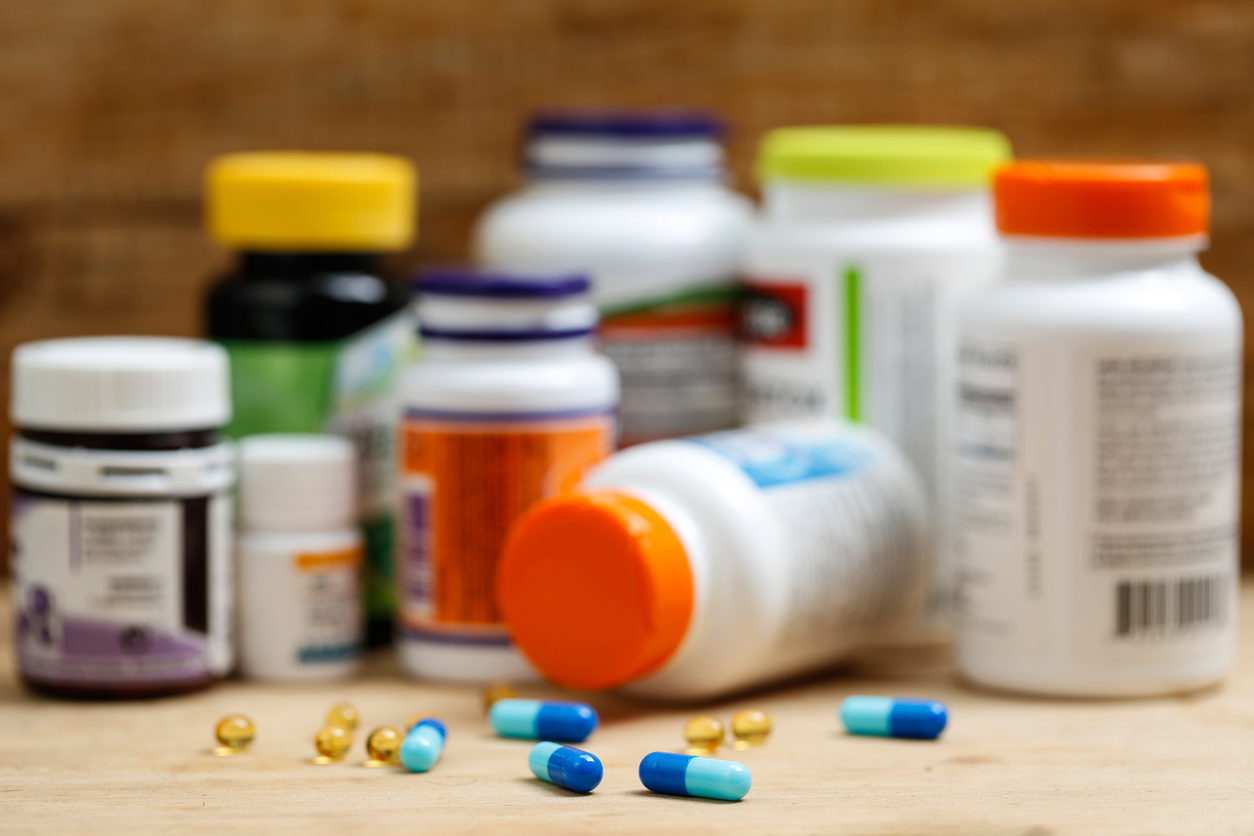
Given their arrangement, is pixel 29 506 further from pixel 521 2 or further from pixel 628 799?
pixel 521 2

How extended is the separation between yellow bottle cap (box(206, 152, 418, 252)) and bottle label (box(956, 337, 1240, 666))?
0.34m

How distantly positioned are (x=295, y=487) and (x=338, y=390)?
9 centimetres

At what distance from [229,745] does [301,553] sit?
0.15m

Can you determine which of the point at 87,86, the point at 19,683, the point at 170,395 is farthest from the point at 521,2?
the point at 19,683

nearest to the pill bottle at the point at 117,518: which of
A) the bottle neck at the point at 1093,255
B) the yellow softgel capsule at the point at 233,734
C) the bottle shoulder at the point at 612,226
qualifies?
the yellow softgel capsule at the point at 233,734

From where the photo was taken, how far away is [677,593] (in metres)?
0.83

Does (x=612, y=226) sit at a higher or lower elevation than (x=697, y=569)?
higher

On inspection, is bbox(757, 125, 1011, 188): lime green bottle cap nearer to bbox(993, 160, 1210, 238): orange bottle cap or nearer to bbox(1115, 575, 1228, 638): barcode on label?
bbox(993, 160, 1210, 238): orange bottle cap

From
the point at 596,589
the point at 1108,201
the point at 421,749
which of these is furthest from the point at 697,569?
→ the point at 1108,201

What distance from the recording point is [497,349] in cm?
92

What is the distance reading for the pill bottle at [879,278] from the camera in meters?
0.98

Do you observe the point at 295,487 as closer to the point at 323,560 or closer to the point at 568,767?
the point at 323,560

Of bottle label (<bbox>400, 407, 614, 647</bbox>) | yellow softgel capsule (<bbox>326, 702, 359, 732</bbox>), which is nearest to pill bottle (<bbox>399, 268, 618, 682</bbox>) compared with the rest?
bottle label (<bbox>400, 407, 614, 647</bbox>)

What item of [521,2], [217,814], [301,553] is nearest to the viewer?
[217,814]
